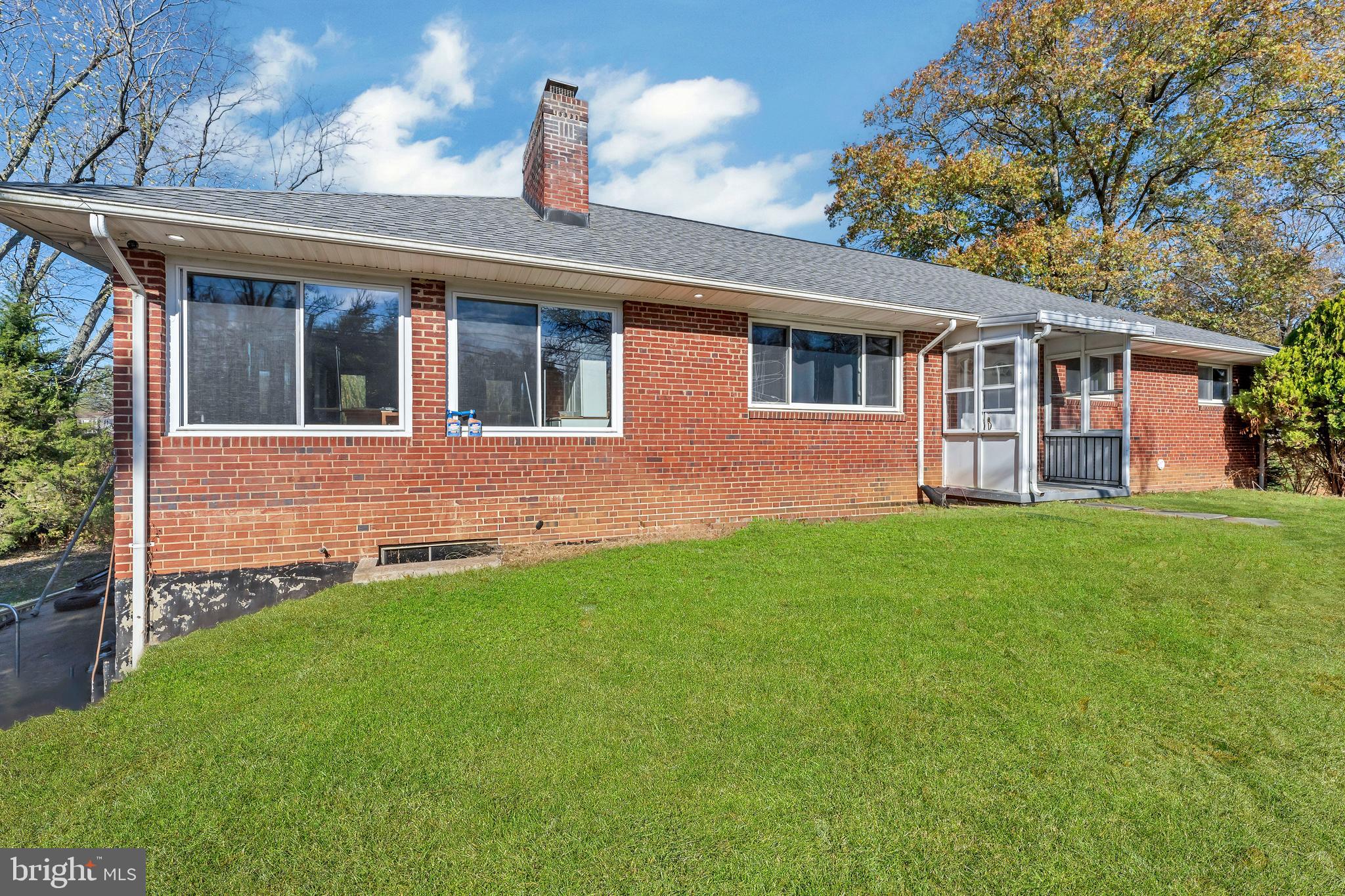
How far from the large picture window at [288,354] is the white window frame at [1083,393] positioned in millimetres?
10766

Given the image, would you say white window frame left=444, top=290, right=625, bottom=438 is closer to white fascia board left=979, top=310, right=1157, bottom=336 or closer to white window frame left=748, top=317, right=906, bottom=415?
white window frame left=748, top=317, right=906, bottom=415

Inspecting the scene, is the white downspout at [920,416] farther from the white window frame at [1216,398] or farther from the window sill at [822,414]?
the white window frame at [1216,398]

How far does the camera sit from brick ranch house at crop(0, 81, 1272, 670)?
508cm

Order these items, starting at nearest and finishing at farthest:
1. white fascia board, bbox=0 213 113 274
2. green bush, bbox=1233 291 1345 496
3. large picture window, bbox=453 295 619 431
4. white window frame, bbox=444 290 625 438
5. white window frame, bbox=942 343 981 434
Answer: white fascia board, bbox=0 213 113 274 → white window frame, bbox=444 290 625 438 → large picture window, bbox=453 295 619 431 → white window frame, bbox=942 343 981 434 → green bush, bbox=1233 291 1345 496

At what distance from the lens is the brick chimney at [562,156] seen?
7.98m

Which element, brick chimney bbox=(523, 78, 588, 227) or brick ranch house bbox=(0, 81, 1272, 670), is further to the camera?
Result: brick chimney bbox=(523, 78, 588, 227)

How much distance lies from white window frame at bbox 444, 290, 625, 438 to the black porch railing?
8.44 metres

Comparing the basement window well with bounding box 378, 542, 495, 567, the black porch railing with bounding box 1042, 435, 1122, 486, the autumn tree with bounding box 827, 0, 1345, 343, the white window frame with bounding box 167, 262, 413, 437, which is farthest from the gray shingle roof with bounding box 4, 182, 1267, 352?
the autumn tree with bounding box 827, 0, 1345, 343

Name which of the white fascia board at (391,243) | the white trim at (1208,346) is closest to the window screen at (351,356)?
the white fascia board at (391,243)

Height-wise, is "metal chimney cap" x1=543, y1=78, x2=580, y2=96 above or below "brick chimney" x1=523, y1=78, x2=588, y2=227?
above

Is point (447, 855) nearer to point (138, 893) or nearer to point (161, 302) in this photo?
point (138, 893)

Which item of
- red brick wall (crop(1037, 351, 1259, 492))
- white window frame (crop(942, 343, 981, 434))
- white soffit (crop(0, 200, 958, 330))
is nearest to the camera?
white soffit (crop(0, 200, 958, 330))

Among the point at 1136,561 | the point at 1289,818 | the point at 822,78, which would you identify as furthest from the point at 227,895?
A: the point at 822,78

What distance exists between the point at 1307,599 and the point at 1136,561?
1.12m
